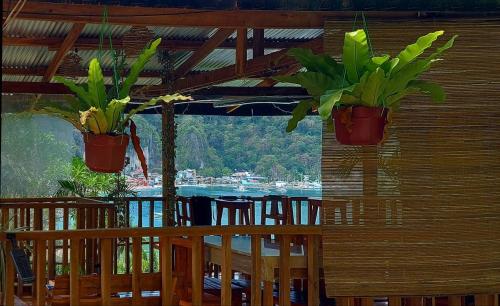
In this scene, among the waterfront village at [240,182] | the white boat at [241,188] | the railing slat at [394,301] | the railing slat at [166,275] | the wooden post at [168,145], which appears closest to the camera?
the railing slat at [166,275]

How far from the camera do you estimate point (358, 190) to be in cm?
547

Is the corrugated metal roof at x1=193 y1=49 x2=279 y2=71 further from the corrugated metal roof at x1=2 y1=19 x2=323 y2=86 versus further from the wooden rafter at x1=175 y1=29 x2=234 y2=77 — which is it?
the wooden rafter at x1=175 y1=29 x2=234 y2=77

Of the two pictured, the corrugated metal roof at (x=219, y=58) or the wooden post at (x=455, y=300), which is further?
the corrugated metal roof at (x=219, y=58)

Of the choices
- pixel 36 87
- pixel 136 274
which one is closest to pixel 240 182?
pixel 36 87

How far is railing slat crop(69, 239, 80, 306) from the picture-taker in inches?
204

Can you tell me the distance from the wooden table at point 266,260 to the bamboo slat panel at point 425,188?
0.34 m

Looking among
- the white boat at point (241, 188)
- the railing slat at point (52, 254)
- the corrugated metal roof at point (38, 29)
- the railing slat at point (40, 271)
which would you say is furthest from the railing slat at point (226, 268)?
the white boat at point (241, 188)

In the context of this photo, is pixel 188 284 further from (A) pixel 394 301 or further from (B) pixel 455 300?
(B) pixel 455 300

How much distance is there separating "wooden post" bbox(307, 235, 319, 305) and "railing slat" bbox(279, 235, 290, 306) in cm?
14

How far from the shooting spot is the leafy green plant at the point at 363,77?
14.5ft

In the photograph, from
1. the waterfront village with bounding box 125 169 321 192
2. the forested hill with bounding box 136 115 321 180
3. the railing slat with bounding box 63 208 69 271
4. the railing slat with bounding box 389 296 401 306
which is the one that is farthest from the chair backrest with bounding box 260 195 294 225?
the waterfront village with bounding box 125 169 321 192

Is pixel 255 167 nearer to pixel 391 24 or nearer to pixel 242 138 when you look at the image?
pixel 242 138

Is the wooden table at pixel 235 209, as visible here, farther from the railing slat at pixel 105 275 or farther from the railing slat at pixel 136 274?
the railing slat at pixel 105 275

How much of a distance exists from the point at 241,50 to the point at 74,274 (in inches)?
121
